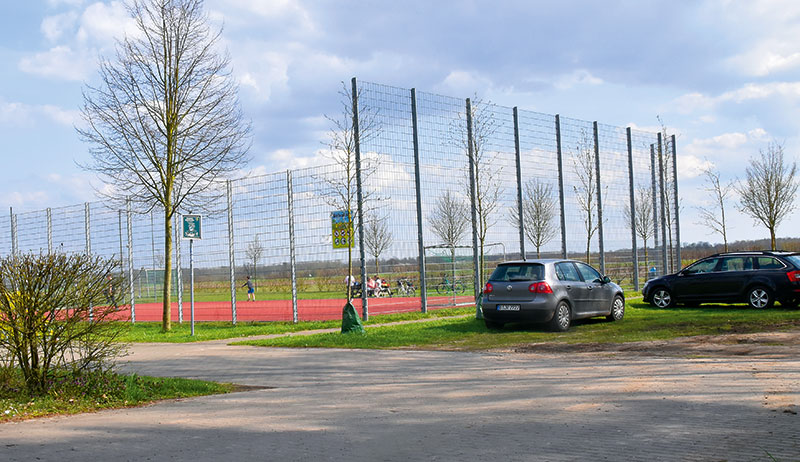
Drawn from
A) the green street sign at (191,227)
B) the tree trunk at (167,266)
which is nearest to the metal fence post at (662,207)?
the tree trunk at (167,266)

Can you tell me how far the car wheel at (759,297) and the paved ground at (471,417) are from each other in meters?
8.06

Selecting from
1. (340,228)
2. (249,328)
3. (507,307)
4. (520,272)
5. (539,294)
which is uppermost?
(340,228)

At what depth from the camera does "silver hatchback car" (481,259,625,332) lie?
15.3 m

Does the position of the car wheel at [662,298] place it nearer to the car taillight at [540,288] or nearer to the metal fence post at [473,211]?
the metal fence post at [473,211]

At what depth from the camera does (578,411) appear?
7023mm

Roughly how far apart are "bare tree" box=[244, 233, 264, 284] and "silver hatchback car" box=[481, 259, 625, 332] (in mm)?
7928

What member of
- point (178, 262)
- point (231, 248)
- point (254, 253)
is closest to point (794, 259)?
point (254, 253)

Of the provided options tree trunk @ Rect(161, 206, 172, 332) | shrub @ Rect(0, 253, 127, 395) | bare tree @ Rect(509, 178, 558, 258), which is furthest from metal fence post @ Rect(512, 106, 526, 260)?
shrub @ Rect(0, 253, 127, 395)

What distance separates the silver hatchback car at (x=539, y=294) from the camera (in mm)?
15281

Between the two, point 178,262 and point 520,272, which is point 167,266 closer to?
point 178,262

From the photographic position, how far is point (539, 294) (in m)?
15.3

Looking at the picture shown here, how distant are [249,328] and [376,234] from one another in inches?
165

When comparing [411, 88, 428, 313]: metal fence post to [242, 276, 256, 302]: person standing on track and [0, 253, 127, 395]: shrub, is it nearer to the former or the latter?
[242, 276, 256, 302]: person standing on track

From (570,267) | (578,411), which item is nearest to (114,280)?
(578,411)
